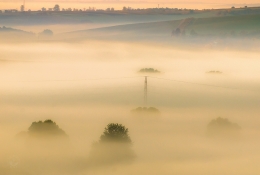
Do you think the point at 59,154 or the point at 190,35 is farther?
the point at 190,35

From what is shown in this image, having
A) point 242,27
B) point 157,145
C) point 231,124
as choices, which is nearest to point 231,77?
point 242,27

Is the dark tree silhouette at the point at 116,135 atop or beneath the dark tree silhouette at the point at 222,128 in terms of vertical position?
beneath

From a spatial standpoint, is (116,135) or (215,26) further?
(215,26)

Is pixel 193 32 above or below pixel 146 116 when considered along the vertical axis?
above

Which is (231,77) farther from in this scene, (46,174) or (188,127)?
(46,174)

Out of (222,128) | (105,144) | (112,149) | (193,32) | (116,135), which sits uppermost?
(193,32)

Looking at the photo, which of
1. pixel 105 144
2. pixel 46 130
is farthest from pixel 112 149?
pixel 46 130

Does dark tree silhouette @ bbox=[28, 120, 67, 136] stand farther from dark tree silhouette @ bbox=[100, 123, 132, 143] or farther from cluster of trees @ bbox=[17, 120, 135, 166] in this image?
dark tree silhouette @ bbox=[100, 123, 132, 143]

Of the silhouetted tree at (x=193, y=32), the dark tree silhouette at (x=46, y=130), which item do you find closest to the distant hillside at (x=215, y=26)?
the silhouetted tree at (x=193, y=32)

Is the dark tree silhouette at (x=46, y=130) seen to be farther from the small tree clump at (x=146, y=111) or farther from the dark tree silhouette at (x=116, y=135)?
the small tree clump at (x=146, y=111)

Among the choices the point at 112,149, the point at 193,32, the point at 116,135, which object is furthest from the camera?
the point at 193,32

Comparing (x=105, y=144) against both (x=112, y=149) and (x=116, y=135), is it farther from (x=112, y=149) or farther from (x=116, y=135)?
(x=112, y=149)
